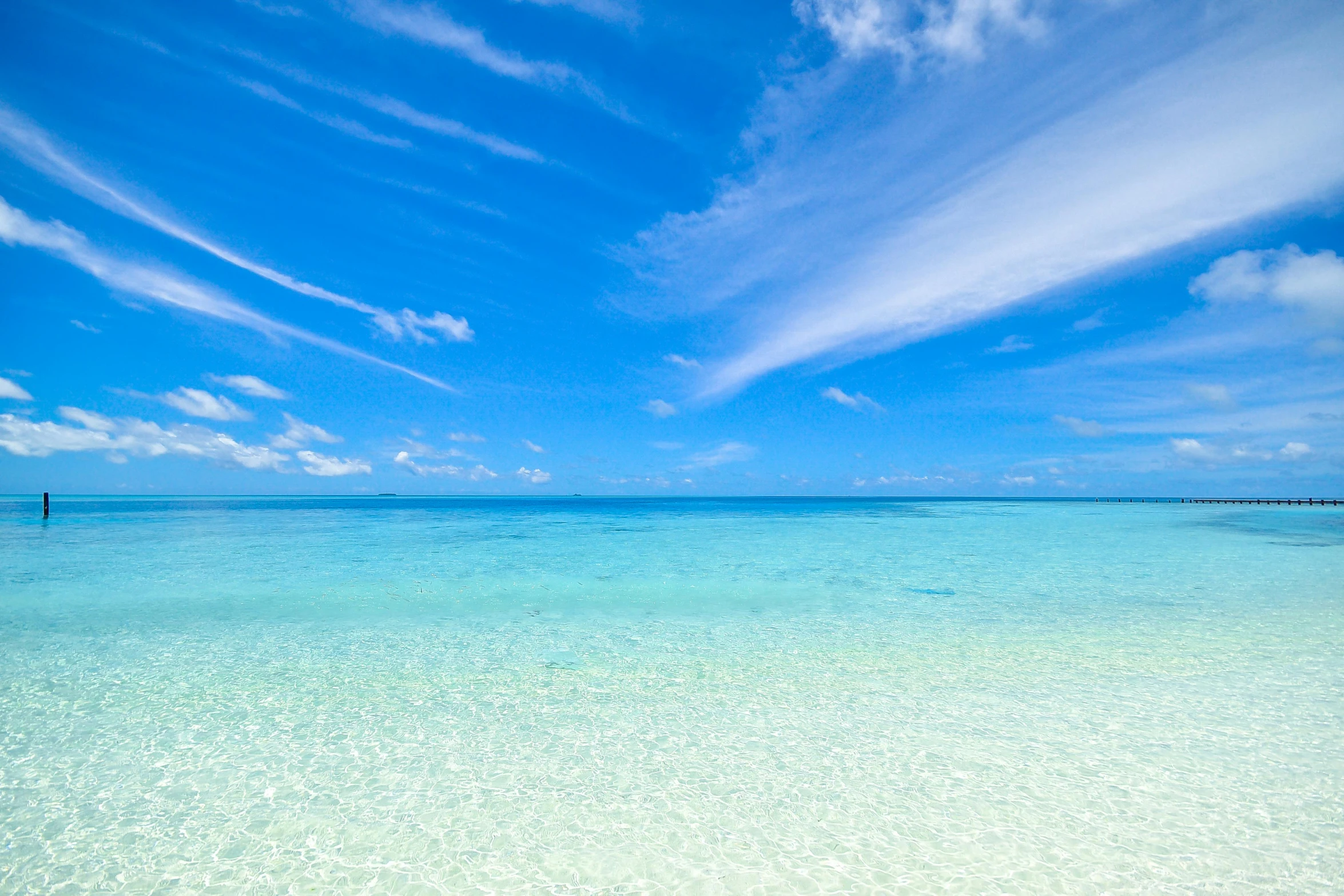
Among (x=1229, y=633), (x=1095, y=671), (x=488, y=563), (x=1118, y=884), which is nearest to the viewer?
(x=1118, y=884)

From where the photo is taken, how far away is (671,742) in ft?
18.0

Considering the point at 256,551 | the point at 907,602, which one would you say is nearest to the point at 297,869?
the point at 907,602

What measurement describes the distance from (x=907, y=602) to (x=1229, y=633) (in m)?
4.80

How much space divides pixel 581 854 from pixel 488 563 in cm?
1551

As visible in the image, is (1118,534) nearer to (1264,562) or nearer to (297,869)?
(1264,562)

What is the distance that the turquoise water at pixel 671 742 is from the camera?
147 inches

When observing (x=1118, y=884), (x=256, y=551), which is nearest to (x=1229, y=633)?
(x=1118, y=884)

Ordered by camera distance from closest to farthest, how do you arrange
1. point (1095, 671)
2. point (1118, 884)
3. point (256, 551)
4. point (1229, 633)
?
1. point (1118, 884)
2. point (1095, 671)
3. point (1229, 633)
4. point (256, 551)

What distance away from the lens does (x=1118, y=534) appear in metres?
32.1

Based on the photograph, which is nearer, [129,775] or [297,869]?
[297,869]

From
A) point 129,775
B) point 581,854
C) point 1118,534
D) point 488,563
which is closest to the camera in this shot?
point 581,854

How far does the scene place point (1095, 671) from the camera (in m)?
7.42

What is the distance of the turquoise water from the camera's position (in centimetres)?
374

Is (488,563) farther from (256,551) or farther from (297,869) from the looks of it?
(297,869)
